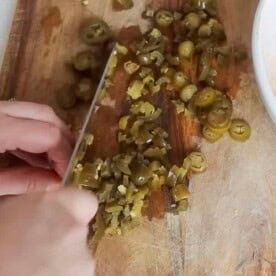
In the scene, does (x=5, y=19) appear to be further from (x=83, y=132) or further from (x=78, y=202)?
(x=78, y=202)

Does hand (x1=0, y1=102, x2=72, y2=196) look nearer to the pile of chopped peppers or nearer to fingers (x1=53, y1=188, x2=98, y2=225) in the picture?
the pile of chopped peppers

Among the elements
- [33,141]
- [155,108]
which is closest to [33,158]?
[33,141]

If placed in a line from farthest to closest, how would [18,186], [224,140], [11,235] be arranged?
[224,140]
[18,186]
[11,235]

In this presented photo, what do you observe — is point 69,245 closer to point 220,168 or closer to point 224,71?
point 220,168

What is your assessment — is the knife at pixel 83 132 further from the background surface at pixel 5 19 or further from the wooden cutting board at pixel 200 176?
the background surface at pixel 5 19

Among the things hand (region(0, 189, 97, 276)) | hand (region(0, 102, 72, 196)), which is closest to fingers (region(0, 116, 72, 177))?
hand (region(0, 102, 72, 196))

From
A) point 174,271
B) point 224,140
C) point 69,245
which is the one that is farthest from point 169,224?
point 69,245

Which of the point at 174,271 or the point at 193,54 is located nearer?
the point at 174,271
